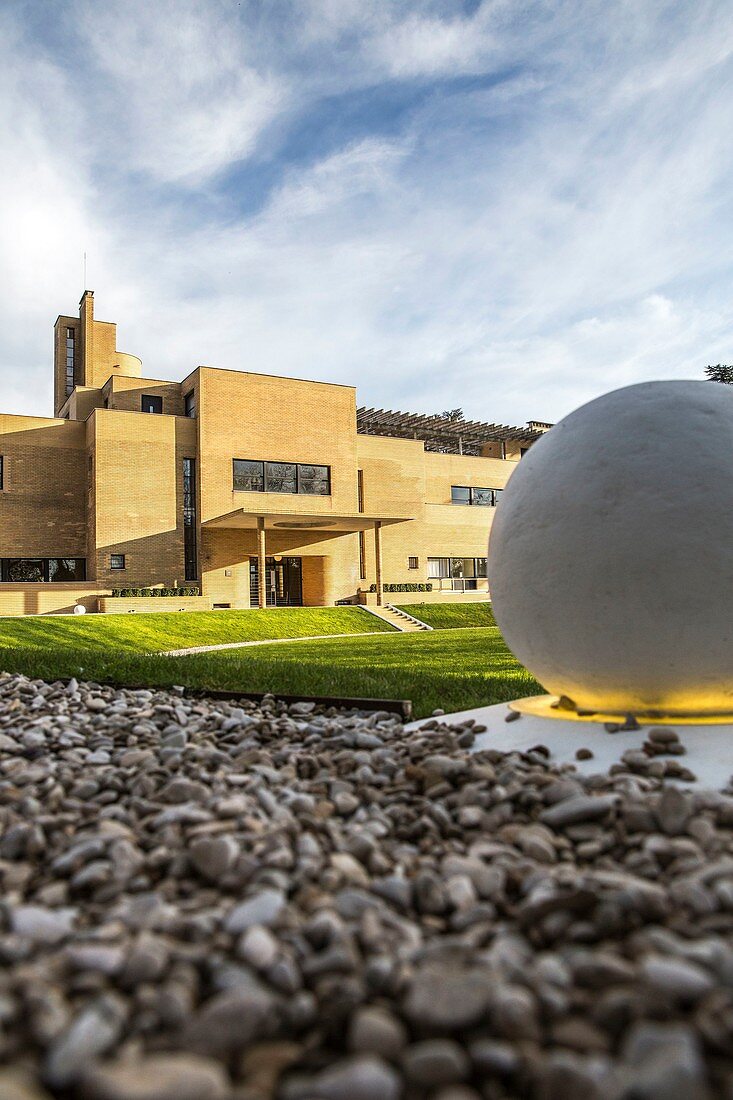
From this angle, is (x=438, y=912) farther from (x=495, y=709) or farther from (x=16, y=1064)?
(x=495, y=709)

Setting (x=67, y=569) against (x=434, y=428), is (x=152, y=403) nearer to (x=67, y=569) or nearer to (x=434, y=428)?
(x=67, y=569)

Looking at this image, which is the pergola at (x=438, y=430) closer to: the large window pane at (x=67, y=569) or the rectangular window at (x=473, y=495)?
the rectangular window at (x=473, y=495)

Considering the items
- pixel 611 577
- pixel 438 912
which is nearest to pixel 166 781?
pixel 438 912

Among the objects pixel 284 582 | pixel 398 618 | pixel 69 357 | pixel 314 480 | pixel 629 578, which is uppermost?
pixel 69 357

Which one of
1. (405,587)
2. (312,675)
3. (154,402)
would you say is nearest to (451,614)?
(405,587)

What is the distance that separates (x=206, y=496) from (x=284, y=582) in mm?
6499

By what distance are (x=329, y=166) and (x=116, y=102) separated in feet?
11.3

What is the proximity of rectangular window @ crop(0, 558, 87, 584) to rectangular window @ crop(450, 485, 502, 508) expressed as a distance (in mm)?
21001

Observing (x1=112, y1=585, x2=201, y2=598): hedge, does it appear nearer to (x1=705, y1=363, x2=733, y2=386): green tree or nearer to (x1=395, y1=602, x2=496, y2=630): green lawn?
(x1=395, y1=602, x2=496, y2=630): green lawn

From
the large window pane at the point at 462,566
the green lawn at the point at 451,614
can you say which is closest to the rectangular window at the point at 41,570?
the green lawn at the point at 451,614

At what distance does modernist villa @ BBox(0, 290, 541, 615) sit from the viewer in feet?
101

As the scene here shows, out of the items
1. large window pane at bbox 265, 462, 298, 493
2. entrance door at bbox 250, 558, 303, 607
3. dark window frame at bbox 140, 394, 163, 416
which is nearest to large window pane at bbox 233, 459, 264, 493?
large window pane at bbox 265, 462, 298, 493

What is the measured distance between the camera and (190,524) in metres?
32.7

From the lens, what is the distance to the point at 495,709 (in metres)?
5.70
